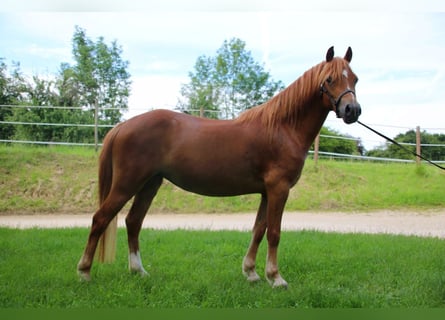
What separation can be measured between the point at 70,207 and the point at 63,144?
3781mm

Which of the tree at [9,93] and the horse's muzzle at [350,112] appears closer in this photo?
the horse's muzzle at [350,112]

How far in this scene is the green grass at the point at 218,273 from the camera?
3.38m

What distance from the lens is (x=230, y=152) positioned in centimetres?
393

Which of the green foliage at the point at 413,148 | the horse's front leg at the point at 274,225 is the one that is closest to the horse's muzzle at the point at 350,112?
the horse's front leg at the point at 274,225

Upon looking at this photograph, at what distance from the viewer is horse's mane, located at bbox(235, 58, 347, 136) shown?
3945 millimetres

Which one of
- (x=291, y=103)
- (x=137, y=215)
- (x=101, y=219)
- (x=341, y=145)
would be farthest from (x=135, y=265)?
(x=341, y=145)

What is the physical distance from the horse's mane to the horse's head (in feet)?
0.24

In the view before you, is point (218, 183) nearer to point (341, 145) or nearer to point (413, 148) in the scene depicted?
point (341, 145)

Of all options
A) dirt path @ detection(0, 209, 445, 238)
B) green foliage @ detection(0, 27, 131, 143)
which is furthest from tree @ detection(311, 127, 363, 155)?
green foliage @ detection(0, 27, 131, 143)

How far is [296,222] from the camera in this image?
960cm

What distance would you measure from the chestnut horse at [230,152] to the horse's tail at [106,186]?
0.15 ft

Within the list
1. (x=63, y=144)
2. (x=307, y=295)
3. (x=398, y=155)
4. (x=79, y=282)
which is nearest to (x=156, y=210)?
(x=63, y=144)

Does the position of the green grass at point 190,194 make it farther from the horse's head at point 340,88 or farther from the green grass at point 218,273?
the horse's head at point 340,88

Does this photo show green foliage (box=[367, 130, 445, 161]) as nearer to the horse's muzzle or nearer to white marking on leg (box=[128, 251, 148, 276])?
the horse's muzzle
